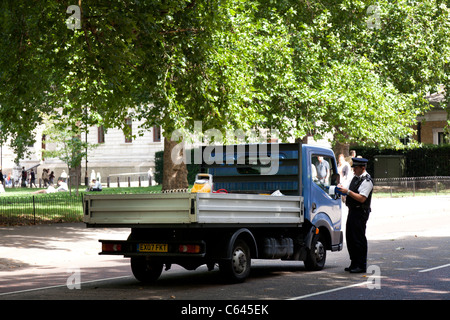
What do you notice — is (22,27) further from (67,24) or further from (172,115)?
(172,115)

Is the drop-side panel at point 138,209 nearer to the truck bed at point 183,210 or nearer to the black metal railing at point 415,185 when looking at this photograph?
the truck bed at point 183,210

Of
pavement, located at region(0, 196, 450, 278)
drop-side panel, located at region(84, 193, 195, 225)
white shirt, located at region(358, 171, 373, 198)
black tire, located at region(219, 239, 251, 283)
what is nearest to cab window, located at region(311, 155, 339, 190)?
white shirt, located at region(358, 171, 373, 198)

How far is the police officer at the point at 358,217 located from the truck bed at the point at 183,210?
108cm

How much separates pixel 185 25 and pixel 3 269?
256 inches

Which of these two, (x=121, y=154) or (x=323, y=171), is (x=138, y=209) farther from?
(x=121, y=154)

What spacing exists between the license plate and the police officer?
3.24 meters

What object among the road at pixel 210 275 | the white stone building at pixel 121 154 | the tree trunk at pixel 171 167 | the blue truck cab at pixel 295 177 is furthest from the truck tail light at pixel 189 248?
the white stone building at pixel 121 154

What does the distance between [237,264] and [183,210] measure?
4.84 ft

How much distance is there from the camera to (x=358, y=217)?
468 inches

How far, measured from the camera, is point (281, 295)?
9742 mm

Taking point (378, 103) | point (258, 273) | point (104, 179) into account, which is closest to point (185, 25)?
point (258, 273)

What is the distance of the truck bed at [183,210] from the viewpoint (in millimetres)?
10156

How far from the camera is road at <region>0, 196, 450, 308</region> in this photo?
9.90 meters

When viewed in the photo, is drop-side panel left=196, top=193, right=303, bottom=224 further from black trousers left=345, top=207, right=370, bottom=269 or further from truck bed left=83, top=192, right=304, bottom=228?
black trousers left=345, top=207, right=370, bottom=269
